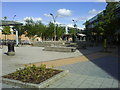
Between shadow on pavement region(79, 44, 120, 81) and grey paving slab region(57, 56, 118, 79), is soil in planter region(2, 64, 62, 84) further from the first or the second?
shadow on pavement region(79, 44, 120, 81)

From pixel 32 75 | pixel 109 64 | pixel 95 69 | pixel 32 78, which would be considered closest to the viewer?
pixel 32 78

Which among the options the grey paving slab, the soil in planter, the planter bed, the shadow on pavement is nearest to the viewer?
the planter bed

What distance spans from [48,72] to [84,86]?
1789mm

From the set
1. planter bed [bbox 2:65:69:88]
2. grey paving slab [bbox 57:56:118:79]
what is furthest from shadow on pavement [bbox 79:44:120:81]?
planter bed [bbox 2:65:69:88]

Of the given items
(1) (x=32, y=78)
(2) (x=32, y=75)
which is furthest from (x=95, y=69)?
(1) (x=32, y=78)

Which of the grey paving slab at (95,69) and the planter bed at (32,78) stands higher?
the planter bed at (32,78)

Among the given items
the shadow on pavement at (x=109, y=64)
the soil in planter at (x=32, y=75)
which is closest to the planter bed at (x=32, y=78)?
the soil in planter at (x=32, y=75)

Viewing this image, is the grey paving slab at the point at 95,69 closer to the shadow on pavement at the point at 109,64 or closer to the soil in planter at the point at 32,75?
the shadow on pavement at the point at 109,64

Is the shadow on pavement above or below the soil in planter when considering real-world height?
below

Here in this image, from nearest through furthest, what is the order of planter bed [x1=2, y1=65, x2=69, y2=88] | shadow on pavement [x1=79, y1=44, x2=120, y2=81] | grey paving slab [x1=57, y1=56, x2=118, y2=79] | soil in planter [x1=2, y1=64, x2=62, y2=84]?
planter bed [x1=2, y1=65, x2=69, y2=88] → soil in planter [x1=2, y1=64, x2=62, y2=84] → grey paving slab [x1=57, y1=56, x2=118, y2=79] → shadow on pavement [x1=79, y1=44, x2=120, y2=81]

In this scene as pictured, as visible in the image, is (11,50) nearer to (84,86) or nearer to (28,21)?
(84,86)

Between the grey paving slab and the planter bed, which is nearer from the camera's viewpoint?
the planter bed

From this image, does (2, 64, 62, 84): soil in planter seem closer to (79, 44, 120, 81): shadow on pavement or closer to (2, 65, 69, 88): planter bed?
(2, 65, 69, 88): planter bed

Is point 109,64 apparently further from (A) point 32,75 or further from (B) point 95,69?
(A) point 32,75
